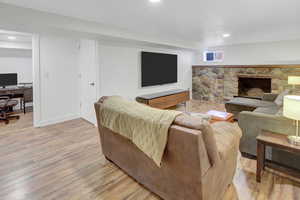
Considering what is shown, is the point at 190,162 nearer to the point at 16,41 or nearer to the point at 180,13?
the point at 180,13

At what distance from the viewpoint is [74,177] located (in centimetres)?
222

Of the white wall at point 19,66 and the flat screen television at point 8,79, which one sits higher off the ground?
the white wall at point 19,66

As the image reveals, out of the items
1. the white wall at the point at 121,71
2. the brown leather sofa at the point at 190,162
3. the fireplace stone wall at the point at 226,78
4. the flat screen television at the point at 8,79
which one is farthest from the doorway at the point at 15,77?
the fireplace stone wall at the point at 226,78

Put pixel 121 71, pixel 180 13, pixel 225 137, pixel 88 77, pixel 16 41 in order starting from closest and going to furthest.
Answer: pixel 225 137, pixel 180 13, pixel 88 77, pixel 121 71, pixel 16 41

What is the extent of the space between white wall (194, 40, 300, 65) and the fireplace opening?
566 millimetres

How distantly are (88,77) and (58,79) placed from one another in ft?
2.52

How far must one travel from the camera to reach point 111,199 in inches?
72.9

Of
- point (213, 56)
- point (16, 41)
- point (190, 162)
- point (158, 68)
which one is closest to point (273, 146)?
point (190, 162)

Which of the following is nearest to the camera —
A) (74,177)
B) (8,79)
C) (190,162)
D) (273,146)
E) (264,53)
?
(190,162)

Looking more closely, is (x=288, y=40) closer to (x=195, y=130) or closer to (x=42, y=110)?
(x=195, y=130)

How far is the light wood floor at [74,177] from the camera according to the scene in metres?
1.91

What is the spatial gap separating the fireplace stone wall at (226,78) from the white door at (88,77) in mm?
4521

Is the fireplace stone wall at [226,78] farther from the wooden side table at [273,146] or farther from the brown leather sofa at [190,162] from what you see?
the brown leather sofa at [190,162]

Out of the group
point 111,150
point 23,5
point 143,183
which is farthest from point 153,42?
point 143,183
